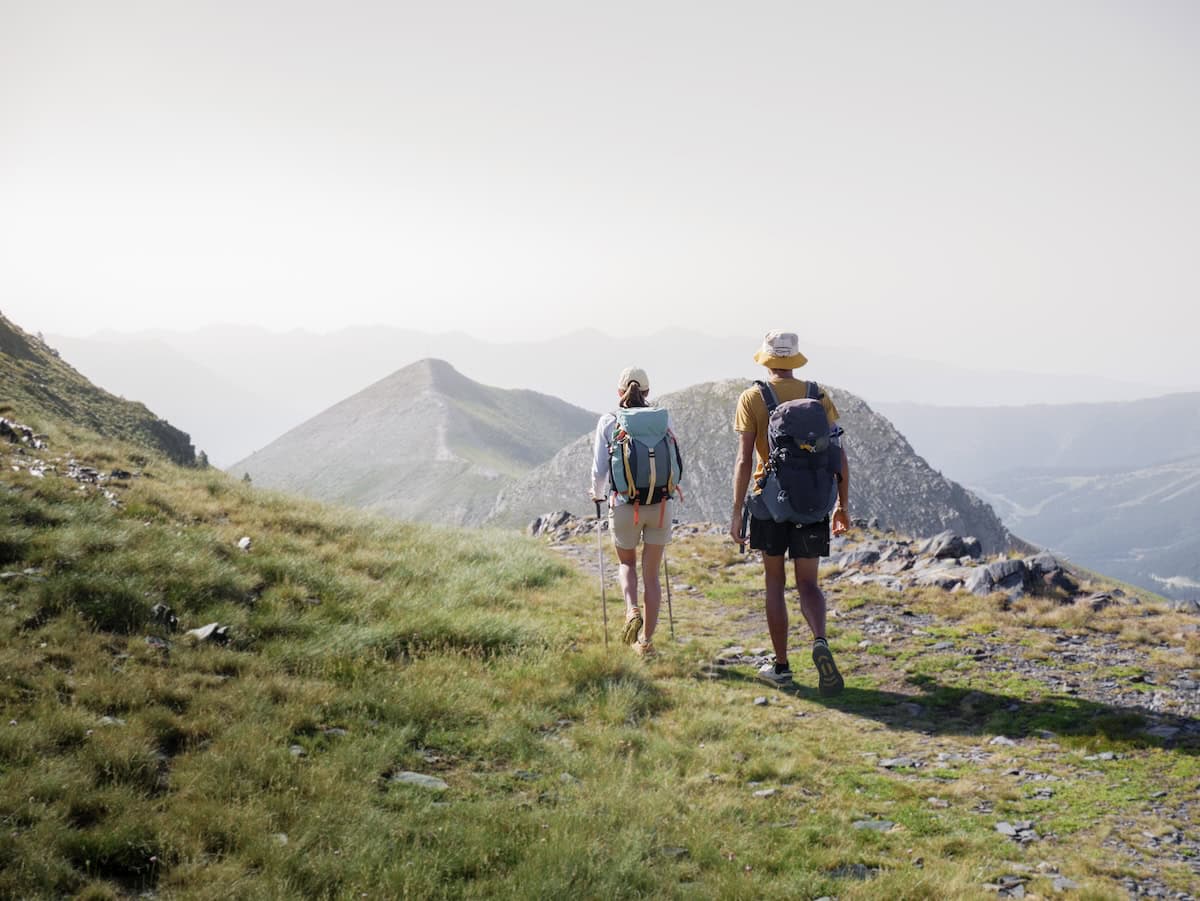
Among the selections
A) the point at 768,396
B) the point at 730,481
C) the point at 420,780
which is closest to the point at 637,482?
the point at 768,396

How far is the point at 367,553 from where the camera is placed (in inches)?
462

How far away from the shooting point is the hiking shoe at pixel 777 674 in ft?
27.9

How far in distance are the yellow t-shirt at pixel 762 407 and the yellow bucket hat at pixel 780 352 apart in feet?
0.55

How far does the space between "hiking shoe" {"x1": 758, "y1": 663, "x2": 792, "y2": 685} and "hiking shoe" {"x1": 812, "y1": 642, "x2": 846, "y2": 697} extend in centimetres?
43

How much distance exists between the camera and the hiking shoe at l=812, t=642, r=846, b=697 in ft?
26.6

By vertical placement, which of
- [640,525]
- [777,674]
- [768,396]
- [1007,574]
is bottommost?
[777,674]

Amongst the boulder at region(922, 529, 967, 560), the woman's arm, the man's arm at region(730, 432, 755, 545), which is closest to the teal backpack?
the woman's arm

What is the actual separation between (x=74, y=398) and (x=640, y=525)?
1598 inches

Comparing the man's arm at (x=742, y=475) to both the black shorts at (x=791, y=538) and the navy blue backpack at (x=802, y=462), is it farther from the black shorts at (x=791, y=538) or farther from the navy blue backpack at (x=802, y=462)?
the navy blue backpack at (x=802, y=462)

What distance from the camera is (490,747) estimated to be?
6230 mm

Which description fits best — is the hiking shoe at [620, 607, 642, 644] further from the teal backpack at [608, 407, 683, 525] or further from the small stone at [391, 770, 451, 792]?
the small stone at [391, 770, 451, 792]

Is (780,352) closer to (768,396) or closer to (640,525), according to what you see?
(768,396)

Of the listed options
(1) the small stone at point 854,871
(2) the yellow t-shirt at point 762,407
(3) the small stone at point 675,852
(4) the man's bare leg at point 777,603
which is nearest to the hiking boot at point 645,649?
(4) the man's bare leg at point 777,603

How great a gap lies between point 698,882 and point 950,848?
5.88 ft
